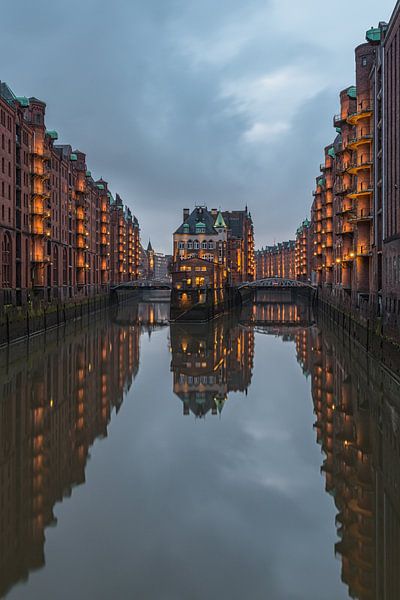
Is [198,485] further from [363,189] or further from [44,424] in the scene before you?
[363,189]

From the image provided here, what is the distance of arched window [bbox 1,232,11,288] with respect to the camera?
4853cm

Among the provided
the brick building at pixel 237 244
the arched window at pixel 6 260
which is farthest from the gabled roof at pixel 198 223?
the arched window at pixel 6 260

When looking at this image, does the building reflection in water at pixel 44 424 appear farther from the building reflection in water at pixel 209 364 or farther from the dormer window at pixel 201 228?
the dormer window at pixel 201 228

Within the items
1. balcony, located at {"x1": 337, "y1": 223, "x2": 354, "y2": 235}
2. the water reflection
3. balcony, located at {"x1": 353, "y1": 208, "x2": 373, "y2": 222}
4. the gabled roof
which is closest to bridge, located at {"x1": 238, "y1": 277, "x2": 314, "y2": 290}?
the gabled roof

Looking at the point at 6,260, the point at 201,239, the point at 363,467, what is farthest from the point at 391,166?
the point at 201,239

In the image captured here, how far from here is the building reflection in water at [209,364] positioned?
26.4 metres

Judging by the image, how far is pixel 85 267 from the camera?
276ft

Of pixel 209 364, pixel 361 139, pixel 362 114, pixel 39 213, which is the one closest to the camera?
pixel 209 364

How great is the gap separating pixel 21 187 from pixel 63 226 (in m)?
19.7

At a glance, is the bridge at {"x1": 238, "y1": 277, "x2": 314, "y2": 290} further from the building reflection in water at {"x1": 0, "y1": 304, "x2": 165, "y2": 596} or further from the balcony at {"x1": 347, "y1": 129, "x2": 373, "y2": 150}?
the building reflection in water at {"x1": 0, "y1": 304, "x2": 165, "y2": 596}

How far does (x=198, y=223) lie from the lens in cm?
11312

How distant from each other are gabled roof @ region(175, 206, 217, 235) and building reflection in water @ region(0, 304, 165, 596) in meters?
70.7

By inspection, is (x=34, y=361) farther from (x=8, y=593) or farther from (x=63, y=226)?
(x=63, y=226)

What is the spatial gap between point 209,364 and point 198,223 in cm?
7871
